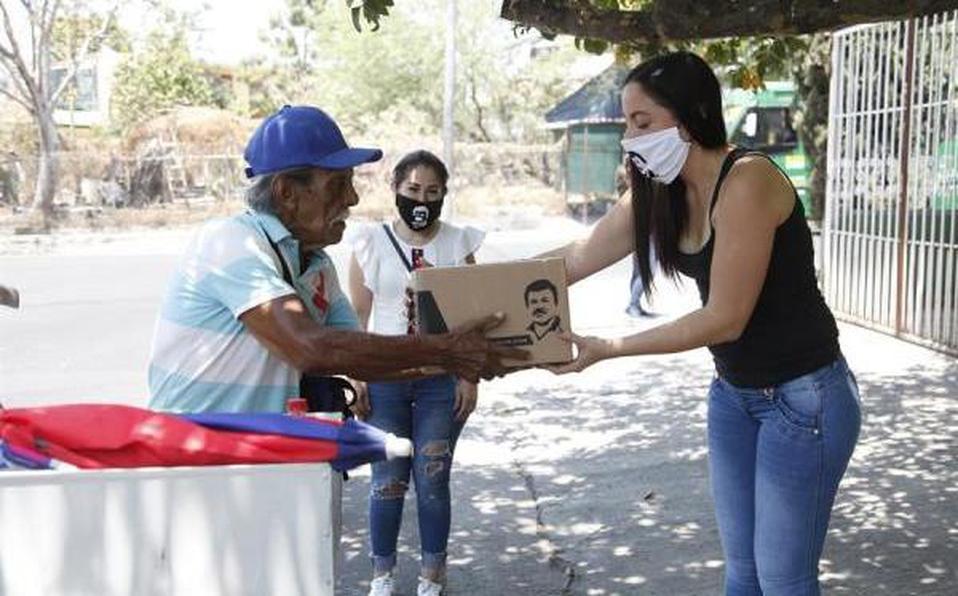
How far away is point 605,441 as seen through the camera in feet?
23.2

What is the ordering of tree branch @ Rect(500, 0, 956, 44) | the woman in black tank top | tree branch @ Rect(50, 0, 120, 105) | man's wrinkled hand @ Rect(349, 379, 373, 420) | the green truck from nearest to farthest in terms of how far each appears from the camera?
the woman in black tank top, man's wrinkled hand @ Rect(349, 379, 373, 420), tree branch @ Rect(500, 0, 956, 44), the green truck, tree branch @ Rect(50, 0, 120, 105)

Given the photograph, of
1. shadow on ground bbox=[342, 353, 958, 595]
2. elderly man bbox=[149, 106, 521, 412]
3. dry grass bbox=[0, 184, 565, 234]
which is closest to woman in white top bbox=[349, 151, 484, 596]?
shadow on ground bbox=[342, 353, 958, 595]

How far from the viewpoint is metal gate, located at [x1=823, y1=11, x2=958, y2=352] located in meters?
9.34

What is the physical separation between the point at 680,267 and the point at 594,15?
7.05 feet

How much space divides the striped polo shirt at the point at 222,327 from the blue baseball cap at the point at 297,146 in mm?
132

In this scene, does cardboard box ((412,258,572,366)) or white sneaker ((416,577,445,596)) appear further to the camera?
white sneaker ((416,577,445,596))

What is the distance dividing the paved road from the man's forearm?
212cm

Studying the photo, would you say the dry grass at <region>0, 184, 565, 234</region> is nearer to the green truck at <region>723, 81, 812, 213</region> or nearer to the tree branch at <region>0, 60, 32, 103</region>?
the tree branch at <region>0, 60, 32, 103</region>

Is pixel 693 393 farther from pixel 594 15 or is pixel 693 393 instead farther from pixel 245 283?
pixel 245 283

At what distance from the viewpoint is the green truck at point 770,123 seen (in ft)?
74.4

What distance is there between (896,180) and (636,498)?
5616 millimetres

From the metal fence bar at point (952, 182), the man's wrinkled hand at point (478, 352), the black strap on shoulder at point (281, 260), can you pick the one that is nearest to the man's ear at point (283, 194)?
the black strap on shoulder at point (281, 260)

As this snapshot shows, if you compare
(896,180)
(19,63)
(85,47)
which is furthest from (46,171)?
(896,180)

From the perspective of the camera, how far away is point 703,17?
4.61 meters
